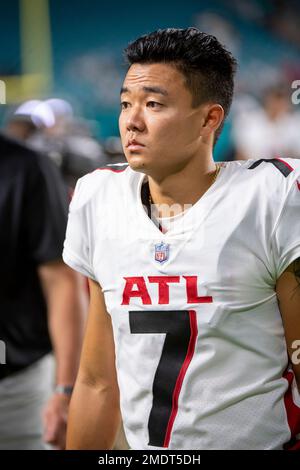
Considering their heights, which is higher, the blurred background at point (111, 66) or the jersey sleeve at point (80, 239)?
the blurred background at point (111, 66)

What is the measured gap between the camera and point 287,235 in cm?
133

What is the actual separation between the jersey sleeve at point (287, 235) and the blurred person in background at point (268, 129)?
2.81 m

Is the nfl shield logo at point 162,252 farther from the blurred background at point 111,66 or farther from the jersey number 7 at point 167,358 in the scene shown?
the blurred background at point 111,66

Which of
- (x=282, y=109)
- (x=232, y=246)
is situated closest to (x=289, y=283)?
(x=232, y=246)

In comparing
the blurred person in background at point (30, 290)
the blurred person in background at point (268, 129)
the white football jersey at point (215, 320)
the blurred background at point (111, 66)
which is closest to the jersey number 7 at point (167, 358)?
the white football jersey at point (215, 320)

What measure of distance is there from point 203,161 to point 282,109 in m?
3.20

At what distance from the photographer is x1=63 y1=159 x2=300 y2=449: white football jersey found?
1.35 m

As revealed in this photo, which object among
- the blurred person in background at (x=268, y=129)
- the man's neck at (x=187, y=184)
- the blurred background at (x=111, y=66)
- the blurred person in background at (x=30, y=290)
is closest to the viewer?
the man's neck at (x=187, y=184)

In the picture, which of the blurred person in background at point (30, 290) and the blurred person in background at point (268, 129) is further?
the blurred person in background at point (268, 129)

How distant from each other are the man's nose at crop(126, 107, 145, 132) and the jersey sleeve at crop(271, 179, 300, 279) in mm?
271

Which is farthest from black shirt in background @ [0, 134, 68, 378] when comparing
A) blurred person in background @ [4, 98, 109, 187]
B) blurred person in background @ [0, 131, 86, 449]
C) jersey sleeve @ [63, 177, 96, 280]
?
blurred person in background @ [4, 98, 109, 187]

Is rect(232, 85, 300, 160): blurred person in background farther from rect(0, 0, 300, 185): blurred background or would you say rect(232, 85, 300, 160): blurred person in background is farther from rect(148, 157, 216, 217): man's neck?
rect(148, 157, 216, 217): man's neck

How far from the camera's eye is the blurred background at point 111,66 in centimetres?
390

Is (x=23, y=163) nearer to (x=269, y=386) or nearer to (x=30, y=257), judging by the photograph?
(x=30, y=257)
